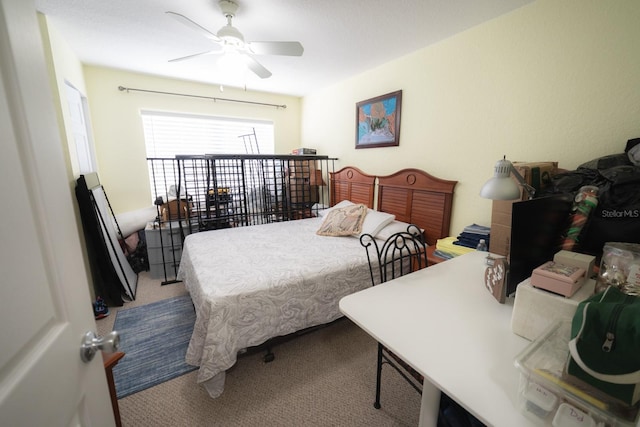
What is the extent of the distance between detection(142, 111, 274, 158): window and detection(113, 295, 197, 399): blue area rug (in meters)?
2.23

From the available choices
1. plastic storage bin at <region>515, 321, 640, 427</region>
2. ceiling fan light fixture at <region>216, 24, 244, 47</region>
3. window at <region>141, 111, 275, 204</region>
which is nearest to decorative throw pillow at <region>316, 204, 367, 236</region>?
ceiling fan light fixture at <region>216, 24, 244, 47</region>

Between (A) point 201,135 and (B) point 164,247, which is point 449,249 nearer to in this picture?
(B) point 164,247

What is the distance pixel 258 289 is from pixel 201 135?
10.4ft

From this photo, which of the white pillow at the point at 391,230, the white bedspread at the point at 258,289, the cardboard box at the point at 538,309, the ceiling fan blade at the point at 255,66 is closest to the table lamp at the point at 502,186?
the cardboard box at the point at 538,309

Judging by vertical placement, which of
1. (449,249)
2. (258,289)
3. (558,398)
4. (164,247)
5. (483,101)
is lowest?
(164,247)

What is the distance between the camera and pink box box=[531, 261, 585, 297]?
0.84 m

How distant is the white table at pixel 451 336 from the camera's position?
692 millimetres

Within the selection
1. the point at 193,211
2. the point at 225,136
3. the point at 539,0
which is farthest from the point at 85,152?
the point at 539,0

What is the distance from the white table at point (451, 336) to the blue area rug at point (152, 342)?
154cm

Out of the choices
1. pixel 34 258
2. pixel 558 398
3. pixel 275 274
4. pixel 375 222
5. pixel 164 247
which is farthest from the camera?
pixel 164 247

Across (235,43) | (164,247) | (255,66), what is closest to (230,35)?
(235,43)

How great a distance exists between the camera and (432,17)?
1.94m

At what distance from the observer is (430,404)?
0.98 m

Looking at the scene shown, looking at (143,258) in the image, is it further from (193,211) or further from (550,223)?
(550,223)
